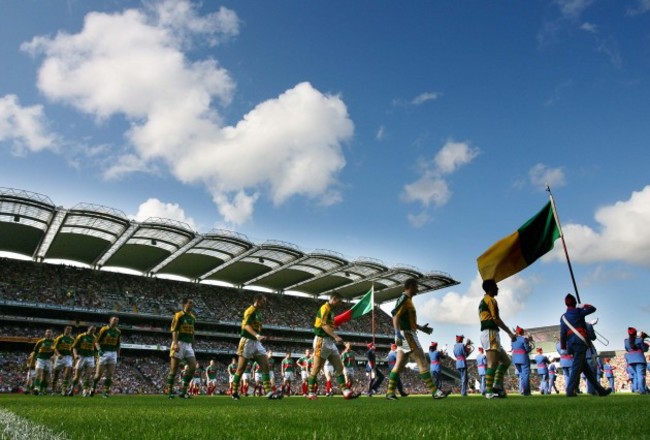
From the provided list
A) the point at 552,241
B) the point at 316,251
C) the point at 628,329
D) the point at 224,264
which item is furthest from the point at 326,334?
the point at 224,264

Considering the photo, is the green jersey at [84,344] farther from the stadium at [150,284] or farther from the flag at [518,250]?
the stadium at [150,284]

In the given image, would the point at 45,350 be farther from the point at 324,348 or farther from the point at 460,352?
the point at 460,352

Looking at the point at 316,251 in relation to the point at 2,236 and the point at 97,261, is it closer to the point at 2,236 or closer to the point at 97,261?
the point at 97,261

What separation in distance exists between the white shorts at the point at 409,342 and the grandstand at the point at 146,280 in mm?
28531

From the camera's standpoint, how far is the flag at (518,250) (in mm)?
12086

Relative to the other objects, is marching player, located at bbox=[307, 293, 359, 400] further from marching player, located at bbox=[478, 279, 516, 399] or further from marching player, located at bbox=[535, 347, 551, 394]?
marching player, located at bbox=[535, 347, 551, 394]

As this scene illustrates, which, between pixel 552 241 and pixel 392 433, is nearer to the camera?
pixel 392 433

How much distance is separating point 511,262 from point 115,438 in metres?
10.6

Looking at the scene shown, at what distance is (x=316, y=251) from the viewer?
42.0 m

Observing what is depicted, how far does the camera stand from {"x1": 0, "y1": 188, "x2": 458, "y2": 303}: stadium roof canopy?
34.2m

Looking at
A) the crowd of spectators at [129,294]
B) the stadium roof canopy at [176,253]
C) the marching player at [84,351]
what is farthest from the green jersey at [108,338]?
the crowd of spectators at [129,294]

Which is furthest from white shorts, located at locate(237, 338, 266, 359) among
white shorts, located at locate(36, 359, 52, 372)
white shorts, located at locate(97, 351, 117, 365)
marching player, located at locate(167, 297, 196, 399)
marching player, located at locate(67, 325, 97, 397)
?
white shorts, located at locate(36, 359, 52, 372)

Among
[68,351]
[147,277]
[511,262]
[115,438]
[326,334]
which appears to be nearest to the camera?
[115,438]

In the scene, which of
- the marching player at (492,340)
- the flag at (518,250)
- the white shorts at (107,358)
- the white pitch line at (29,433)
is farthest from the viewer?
the white shorts at (107,358)
